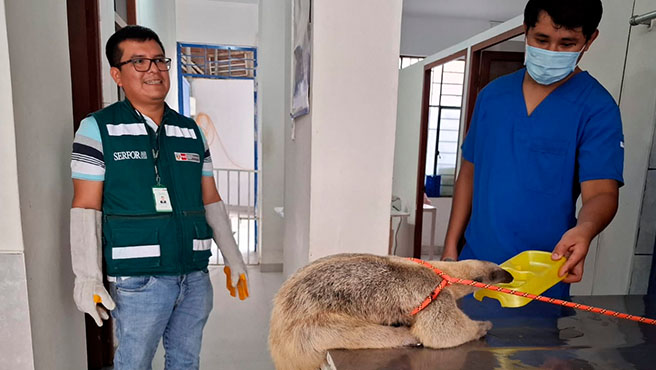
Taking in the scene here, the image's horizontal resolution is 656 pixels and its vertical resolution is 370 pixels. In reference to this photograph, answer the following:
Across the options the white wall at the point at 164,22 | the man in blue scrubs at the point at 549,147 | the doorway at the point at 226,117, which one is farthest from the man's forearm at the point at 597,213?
the doorway at the point at 226,117

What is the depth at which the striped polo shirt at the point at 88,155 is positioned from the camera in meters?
1.37

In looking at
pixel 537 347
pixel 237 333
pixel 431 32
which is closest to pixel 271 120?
pixel 237 333

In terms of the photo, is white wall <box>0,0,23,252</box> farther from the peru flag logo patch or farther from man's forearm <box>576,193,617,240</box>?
man's forearm <box>576,193,617,240</box>

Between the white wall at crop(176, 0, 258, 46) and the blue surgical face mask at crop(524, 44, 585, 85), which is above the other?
the white wall at crop(176, 0, 258, 46)

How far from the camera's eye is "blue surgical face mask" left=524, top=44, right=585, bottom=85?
128 cm

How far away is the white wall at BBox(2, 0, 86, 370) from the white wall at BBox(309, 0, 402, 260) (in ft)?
3.34

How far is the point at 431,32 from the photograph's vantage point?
18.4ft

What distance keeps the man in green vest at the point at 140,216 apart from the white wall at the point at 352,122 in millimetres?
535

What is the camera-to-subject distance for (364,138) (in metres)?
1.70

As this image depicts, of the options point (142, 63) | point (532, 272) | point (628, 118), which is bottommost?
point (532, 272)

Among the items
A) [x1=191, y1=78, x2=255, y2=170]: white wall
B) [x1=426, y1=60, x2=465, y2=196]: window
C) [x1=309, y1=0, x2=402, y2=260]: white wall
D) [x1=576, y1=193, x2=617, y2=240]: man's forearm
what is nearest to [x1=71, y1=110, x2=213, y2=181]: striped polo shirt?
[x1=309, y1=0, x2=402, y2=260]: white wall

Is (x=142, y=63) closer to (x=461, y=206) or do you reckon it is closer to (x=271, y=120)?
(x=461, y=206)

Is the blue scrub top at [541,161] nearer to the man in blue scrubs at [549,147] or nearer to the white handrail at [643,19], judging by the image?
the man in blue scrubs at [549,147]

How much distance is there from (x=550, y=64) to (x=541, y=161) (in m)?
0.33
